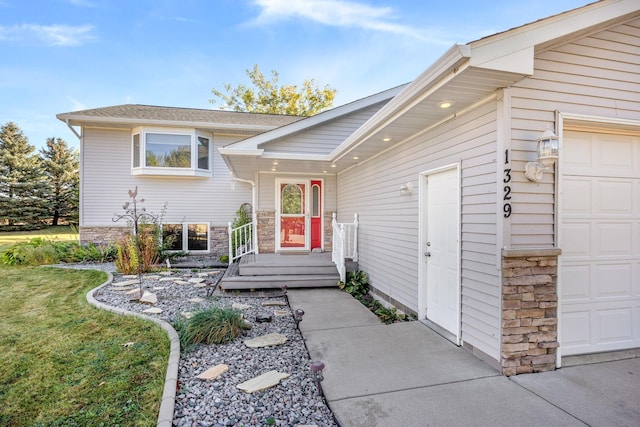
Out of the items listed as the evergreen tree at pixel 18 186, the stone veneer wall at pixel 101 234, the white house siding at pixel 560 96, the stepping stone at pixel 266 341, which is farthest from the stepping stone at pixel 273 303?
the evergreen tree at pixel 18 186

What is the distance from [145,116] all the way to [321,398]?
32.8 ft

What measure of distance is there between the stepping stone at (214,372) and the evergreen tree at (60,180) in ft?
76.9

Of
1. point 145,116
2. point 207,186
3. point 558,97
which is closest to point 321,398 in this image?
point 558,97

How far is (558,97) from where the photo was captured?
9.93ft

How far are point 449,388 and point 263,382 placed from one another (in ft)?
5.37

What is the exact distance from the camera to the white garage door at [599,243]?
317 centimetres

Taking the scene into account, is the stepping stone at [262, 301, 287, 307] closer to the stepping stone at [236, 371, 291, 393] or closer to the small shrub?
the small shrub

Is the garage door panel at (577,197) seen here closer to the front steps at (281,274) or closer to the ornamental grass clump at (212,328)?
the ornamental grass clump at (212,328)

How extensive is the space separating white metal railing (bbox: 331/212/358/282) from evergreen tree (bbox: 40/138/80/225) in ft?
70.9

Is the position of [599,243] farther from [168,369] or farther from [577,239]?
[168,369]

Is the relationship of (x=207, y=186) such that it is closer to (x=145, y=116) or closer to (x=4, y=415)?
(x=145, y=116)

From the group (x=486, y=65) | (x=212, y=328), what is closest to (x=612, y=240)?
(x=486, y=65)

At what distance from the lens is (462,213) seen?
3.53 m

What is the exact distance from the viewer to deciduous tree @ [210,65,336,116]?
19.7 m
